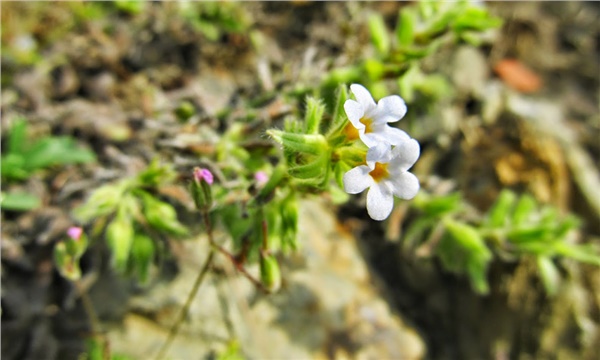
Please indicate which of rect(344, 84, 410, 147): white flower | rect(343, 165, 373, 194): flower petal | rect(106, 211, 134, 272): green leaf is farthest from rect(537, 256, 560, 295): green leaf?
rect(106, 211, 134, 272): green leaf

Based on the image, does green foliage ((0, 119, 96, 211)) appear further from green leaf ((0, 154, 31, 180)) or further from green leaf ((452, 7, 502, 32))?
green leaf ((452, 7, 502, 32))

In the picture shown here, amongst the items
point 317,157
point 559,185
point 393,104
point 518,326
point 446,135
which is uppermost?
point 393,104

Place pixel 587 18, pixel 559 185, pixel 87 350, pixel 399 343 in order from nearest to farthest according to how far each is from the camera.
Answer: pixel 87 350 < pixel 399 343 < pixel 559 185 < pixel 587 18

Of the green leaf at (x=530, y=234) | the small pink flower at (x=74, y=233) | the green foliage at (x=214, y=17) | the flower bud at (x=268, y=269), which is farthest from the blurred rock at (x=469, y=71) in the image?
the small pink flower at (x=74, y=233)

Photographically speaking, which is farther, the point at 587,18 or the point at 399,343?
the point at 587,18

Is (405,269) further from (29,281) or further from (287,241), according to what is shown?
(29,281)

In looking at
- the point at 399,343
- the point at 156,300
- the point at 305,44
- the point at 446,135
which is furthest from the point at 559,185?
the point at 156,300

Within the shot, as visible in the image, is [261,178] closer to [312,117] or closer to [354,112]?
[312,117]
